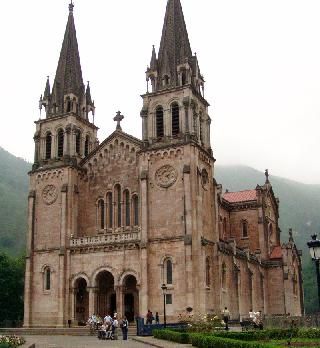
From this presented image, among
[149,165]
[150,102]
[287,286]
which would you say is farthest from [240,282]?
[150,102]

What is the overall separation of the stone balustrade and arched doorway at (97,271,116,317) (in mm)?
3647

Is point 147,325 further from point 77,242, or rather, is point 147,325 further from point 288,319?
point 77,242

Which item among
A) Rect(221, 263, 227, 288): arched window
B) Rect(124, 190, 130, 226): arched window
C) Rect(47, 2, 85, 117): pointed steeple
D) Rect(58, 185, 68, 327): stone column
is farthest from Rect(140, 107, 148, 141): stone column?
Rect(221, 263, 227, 288): arched window

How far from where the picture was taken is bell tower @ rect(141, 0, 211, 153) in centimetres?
5422

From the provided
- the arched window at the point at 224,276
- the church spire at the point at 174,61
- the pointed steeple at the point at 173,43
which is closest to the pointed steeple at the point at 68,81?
the church spire at the point at 174,61

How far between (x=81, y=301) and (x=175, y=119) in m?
20.3

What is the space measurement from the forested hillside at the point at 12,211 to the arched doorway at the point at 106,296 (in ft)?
227

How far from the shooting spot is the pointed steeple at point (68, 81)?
61.6 m

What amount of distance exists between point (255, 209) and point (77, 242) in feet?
83.9

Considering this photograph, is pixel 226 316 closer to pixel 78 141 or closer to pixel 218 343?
pixel 218 343

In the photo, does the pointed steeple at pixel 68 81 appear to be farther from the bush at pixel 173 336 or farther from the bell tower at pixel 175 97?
the bush at pixel 173 336

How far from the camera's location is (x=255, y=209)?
70.8m

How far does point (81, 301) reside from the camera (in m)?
55.9

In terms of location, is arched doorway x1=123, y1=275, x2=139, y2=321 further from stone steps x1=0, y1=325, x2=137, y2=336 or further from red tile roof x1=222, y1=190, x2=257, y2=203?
red tile roof x1=222, y1=190, x2=257, y2=203
